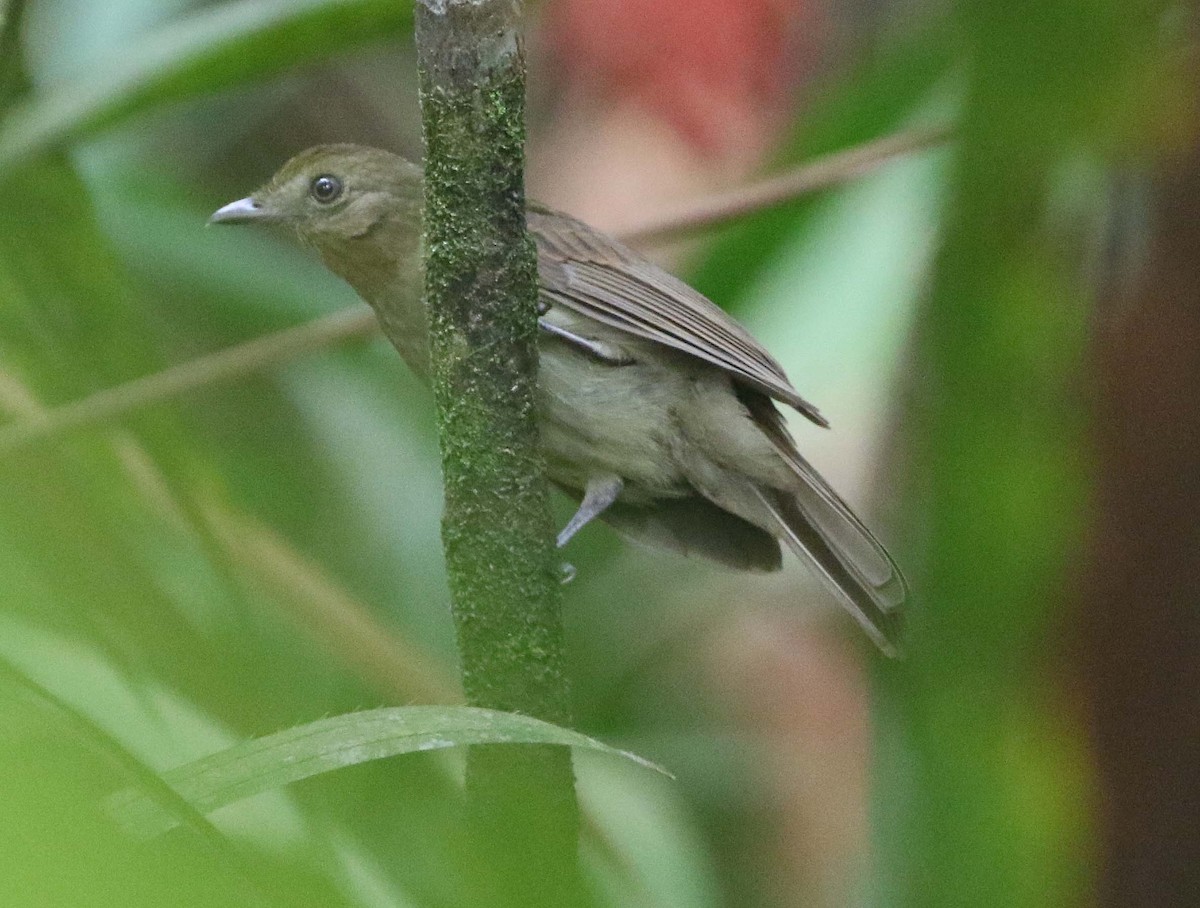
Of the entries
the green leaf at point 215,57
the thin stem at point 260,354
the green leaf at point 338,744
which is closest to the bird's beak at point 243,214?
the thin stem at point 260,354

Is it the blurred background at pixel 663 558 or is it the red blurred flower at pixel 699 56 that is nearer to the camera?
the blurred background at pixel 663 558

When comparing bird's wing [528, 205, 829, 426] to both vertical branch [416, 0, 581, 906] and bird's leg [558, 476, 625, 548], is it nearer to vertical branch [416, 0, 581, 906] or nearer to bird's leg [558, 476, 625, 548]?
bird's leg [558, 476, 625, 548]

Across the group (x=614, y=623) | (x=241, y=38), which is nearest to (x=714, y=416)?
(x=614, y=623)

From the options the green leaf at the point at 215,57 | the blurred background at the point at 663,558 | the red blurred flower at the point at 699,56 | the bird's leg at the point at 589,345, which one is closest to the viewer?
the blurred background at the point at 663,558

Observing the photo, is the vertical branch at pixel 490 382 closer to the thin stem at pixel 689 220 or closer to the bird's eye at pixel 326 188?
the thin stem at pixel 689 220

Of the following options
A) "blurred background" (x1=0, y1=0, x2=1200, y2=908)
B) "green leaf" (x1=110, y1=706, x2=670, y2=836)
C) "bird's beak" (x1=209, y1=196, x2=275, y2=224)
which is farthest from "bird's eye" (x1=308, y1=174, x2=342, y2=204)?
"green leaf" (x1=110, y1=706, x2=670, y2=836)

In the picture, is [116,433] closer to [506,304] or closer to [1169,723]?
[506,304]
